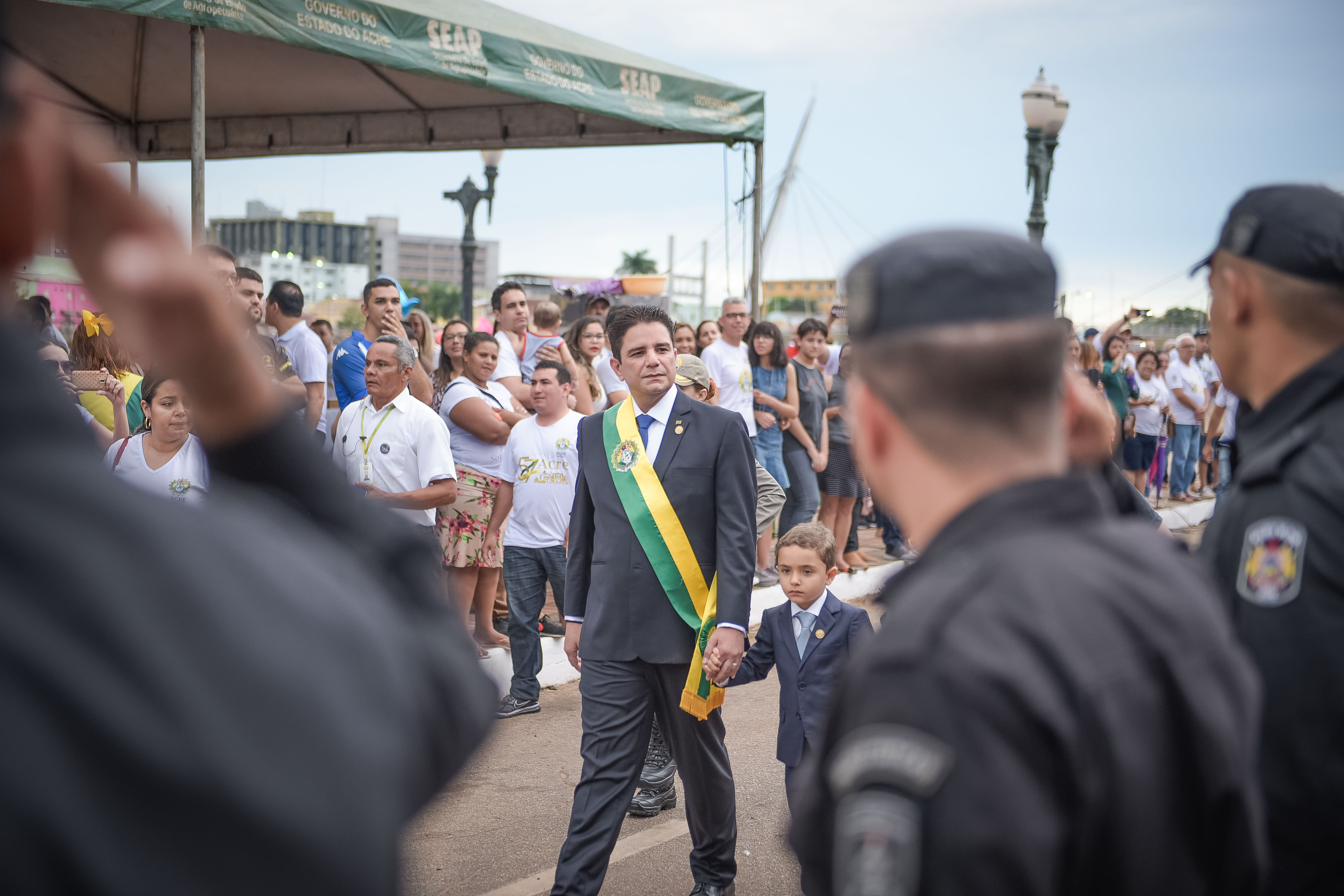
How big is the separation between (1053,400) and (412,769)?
0.89 metres

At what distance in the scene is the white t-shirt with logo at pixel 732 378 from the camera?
899 centimetres

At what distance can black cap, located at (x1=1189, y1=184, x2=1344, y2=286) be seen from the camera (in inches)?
79.0

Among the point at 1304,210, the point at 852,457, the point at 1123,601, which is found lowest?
the point at 852,457

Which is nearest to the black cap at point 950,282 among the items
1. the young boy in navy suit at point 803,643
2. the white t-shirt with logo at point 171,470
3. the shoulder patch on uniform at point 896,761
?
the shoulder patch on uniform at point 896,761

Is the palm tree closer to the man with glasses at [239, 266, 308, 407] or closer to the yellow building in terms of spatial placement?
the yellow building

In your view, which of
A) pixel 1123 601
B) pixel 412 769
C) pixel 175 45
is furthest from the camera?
pixel 175 45

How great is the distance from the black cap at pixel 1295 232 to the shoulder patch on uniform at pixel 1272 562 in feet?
1.63

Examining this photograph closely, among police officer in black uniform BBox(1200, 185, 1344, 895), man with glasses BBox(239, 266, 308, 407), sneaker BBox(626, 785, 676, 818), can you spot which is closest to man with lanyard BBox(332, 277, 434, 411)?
man with glasses BBox(239, 266, 308, 407)

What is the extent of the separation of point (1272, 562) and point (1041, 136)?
11348mm

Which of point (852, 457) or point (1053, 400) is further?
point (852, 457)

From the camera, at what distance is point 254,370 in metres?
0.98

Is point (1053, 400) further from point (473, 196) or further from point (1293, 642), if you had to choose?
point (473, 196)

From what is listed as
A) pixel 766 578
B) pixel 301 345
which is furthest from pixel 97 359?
pixel 766 578

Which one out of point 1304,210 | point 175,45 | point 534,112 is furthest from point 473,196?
point 1304,210
